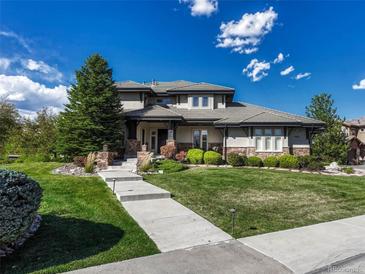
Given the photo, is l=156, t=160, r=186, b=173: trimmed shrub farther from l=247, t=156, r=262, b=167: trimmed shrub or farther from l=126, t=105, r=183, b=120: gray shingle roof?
l=247, t=156, r=262, b=167: trimmed shrub

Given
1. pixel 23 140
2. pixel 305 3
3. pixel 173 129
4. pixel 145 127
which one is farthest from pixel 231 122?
pixel 23 140

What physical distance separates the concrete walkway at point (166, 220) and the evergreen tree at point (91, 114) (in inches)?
299

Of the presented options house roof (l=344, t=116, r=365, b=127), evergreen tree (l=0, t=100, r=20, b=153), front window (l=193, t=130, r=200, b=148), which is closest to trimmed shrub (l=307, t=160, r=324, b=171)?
front window (l=193, t=130, r=200, b=148)

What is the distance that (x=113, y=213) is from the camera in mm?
5699

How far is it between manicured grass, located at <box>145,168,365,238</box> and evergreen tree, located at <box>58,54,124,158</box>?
6276mm

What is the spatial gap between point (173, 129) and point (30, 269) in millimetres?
14731

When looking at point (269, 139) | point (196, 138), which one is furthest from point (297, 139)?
point (196, 138)

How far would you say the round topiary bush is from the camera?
3199 mm

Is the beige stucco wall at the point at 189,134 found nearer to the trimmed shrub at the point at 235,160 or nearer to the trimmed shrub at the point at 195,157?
the trimmed shrub at the point at 195,157

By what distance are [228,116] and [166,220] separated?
47.8 ft

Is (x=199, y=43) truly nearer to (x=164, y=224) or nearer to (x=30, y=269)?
(x=164, y=224)

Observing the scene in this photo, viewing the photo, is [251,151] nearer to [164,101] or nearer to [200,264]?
[164,101]

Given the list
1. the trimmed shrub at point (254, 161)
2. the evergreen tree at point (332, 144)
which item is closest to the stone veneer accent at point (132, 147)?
the trimmed shrub at point (254, 161)

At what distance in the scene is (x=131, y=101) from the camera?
64.6ft
